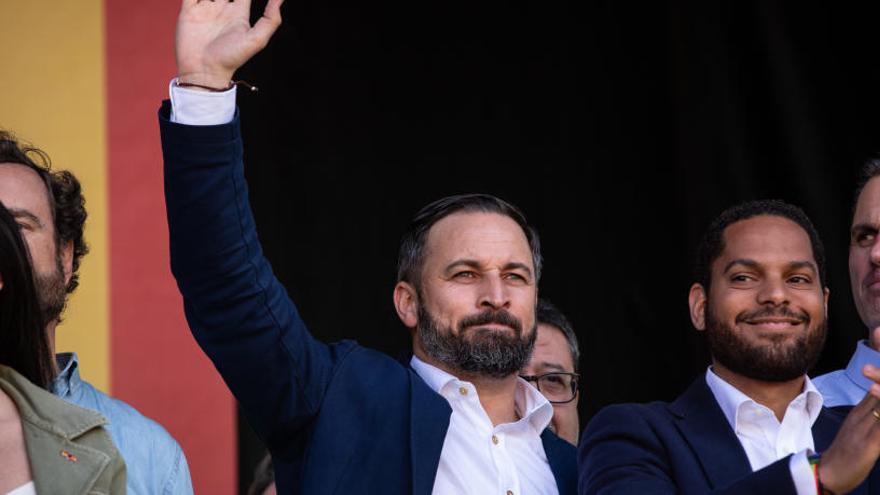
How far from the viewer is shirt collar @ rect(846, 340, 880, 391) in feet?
12.8

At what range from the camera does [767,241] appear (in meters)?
3.67

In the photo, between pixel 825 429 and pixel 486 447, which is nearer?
pixel 486 447

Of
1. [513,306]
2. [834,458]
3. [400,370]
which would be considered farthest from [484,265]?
[834,458]

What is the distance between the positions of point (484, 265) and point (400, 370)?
0.35 metres

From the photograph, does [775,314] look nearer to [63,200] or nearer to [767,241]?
[767,241]

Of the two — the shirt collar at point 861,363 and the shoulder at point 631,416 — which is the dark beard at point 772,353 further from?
the shirt collar at point 861,363

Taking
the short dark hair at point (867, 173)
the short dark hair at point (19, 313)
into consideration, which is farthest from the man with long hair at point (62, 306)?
the short dark hair at point (867, 173)

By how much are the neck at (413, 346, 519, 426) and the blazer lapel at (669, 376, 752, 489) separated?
40 cm

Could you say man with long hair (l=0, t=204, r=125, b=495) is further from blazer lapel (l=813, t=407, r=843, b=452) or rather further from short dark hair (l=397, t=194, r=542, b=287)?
blazer lapel (l=813, t=407, r=843, b=452)

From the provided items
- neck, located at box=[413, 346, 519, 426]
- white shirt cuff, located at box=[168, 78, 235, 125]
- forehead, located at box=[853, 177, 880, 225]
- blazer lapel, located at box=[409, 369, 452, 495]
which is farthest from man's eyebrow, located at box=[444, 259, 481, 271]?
forehead, located at box=[853, 177, 880, 225]

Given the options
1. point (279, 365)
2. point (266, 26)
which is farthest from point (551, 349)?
point (266, 26)

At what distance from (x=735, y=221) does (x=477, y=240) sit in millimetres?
717

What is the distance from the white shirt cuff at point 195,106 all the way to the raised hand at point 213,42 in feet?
0.08

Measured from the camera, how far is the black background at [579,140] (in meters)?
4.50
